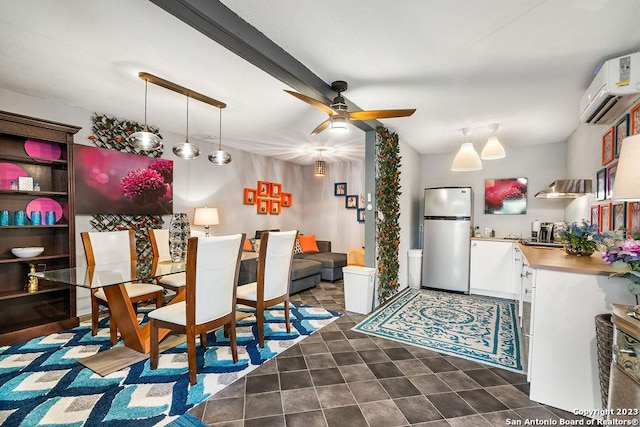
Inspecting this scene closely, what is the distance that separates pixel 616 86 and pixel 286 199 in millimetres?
5347

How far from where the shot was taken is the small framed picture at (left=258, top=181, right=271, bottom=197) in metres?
5.95

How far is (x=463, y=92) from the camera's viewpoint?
9.70ft

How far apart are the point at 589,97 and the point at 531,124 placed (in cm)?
155

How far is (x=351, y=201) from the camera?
6535 mm

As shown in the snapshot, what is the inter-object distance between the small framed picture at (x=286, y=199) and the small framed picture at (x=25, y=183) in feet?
13.1

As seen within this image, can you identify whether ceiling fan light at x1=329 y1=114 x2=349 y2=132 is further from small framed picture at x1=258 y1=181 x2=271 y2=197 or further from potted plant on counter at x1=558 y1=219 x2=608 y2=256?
small framed picture at x1=258 y1=181 x2=271 y2=197

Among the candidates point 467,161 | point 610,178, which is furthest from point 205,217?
point 610,178

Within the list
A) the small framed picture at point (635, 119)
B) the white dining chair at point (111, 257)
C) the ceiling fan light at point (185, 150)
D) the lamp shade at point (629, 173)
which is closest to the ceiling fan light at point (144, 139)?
the ceiling fan light at point (185, 150)

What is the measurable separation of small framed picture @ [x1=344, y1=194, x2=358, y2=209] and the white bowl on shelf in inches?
194

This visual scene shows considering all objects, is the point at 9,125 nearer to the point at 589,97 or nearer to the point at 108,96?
the point at 108,96

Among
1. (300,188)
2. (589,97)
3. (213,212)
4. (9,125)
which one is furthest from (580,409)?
(300,188)

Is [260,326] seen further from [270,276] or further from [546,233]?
[546,233]

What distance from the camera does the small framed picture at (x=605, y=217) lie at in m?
2.81

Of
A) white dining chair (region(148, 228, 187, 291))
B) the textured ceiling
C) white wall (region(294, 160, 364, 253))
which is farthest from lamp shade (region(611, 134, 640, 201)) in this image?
white wall (region(294, 160, 364, 253))
